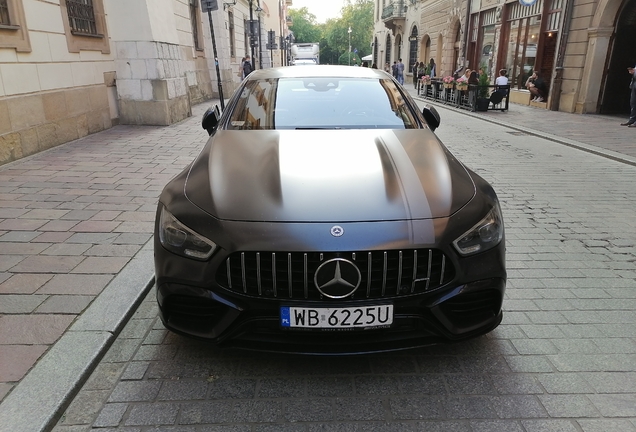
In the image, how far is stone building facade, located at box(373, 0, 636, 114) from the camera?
14.7 m

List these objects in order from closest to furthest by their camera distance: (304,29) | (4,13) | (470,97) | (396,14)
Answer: (4,13) < (470,97) < (396,14) < (304,29)

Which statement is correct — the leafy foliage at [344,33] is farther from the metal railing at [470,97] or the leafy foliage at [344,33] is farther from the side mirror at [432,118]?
the side mirror at [432,118]

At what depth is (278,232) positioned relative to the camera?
2.26 metres

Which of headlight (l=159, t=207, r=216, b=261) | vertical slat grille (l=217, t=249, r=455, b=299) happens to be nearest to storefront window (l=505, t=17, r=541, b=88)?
vertical slat grille (l=217, t=249, r=455, b=299)

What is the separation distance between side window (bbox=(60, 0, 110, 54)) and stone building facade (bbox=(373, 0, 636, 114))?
1330cm

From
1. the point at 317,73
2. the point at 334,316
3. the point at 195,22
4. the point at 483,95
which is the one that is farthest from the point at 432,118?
the point at 195,22

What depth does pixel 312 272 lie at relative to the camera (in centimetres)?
221

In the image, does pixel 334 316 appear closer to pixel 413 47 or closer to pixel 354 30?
pixel 413 47

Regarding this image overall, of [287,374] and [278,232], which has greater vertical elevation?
[278,232]

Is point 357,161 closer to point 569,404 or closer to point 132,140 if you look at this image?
point 569,404

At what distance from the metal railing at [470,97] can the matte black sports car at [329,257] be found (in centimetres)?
1467

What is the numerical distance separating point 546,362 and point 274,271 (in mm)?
1649

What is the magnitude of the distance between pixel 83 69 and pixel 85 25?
1.10m

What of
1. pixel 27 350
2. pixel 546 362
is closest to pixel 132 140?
pixel 27 350
